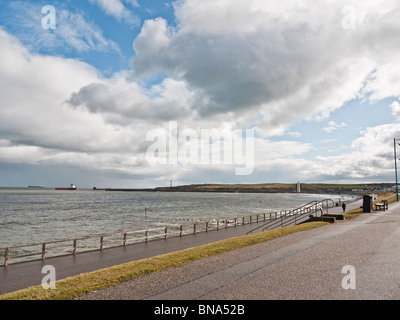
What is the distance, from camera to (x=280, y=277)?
9.32 meters

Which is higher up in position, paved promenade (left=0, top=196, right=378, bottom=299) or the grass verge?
the grass verge

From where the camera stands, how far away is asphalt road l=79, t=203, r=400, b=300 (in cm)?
790

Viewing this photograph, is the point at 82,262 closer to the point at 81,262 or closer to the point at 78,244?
the point at 81,262

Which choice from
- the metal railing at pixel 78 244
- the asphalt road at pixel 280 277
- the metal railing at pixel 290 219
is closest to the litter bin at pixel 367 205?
the metal railing at pixel 290 219

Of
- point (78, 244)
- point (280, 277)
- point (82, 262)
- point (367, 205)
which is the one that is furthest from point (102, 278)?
point (367, 205)

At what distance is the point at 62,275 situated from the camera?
13.2m

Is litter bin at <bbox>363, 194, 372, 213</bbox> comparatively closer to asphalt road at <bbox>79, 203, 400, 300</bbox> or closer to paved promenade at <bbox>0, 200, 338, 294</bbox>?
paved promenade at <bbox>0, 200, 338, 294</bbox>

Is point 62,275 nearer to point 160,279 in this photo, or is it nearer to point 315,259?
point 160,279

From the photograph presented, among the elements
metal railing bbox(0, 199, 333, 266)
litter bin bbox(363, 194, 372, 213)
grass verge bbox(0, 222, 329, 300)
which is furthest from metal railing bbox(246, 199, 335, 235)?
grass verge bbox(0, 222, 329, 300)

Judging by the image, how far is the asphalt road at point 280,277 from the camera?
25.9ft

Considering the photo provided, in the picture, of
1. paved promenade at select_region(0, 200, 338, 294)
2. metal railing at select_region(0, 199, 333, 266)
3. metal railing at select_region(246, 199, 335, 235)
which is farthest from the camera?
metal railing at select_region(246, 199, 335, 235)

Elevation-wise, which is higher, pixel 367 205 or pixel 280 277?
pixel 367 205
